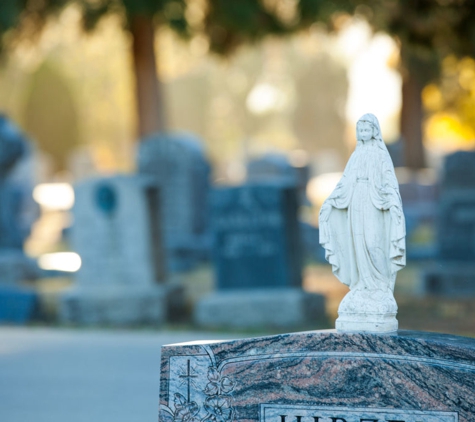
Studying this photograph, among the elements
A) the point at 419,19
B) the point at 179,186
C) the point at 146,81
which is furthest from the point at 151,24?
the point at 419,19

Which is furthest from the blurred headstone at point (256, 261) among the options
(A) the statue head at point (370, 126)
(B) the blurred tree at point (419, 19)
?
(A) the statue head at point (370, 126)

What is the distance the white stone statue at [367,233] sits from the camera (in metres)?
5.21

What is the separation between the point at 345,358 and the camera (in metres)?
5.13

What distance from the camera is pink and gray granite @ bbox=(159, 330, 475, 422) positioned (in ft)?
16.3

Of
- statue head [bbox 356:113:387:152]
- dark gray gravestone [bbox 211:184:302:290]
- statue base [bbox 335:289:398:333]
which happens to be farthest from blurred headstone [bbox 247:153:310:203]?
statue base [bbox 335:289:398:333]

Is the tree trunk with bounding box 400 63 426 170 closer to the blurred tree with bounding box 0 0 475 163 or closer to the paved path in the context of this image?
the blurred tree with bounding box 0 0 475 163

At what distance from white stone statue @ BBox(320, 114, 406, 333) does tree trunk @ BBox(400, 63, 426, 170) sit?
22111mm

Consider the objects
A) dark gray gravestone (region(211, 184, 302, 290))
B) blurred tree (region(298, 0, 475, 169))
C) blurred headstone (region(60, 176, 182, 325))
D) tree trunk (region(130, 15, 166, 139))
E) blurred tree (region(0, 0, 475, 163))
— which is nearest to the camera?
dark gray gravestone (region(211, 184, 302, 290))

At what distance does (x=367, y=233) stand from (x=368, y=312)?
451mm

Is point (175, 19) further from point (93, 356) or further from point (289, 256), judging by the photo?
point (93, 356)

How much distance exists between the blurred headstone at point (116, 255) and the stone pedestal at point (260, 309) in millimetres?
777

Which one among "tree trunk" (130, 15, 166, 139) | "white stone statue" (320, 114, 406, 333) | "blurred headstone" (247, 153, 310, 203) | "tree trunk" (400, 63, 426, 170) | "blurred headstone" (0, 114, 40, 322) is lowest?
"white stone statue" (320, 114, 406, 333)

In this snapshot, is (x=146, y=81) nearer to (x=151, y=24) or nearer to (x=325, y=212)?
(x=151, y=24)

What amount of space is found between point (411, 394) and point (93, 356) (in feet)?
16.7
